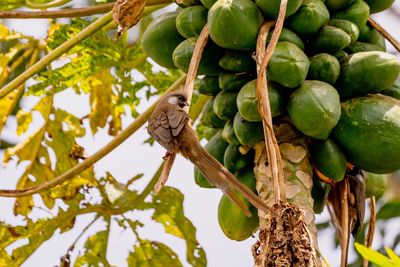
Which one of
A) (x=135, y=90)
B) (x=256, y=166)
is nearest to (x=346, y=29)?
(x=256, y=166)

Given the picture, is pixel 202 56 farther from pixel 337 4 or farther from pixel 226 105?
pixel 337 4

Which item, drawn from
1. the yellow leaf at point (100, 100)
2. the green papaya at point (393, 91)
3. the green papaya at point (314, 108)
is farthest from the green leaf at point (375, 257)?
the yellow leaf at point (100, 100)

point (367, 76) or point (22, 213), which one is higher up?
point (22, 213)

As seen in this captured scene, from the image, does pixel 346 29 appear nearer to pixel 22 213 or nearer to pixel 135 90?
pixel 135 90

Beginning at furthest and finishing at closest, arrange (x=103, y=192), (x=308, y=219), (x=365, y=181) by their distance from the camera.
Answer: (x=103, y=192) < (x=365, y=181) < (x=308, y=219)

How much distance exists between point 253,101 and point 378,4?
Result: 1.68 feet

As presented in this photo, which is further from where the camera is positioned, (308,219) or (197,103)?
(197,103)

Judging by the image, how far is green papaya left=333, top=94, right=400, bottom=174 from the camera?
179cm

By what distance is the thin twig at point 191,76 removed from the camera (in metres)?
1.64

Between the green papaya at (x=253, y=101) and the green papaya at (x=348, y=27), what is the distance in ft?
0.75

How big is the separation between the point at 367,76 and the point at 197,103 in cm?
87

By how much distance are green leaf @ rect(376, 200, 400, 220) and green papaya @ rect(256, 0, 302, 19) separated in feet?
5.34

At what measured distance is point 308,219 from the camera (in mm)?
1711

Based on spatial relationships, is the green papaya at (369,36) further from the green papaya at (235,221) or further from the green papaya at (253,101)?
the green papaya at (235,221)
